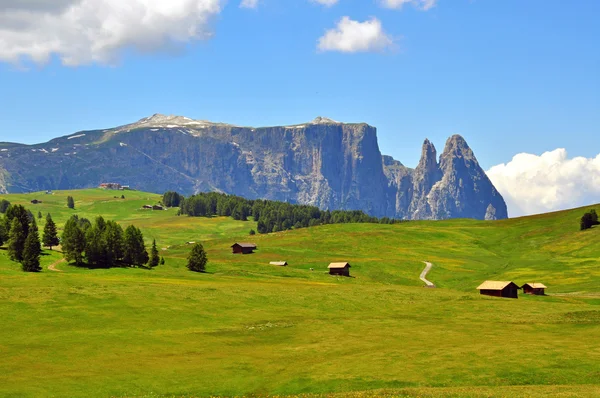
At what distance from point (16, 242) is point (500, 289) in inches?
3532

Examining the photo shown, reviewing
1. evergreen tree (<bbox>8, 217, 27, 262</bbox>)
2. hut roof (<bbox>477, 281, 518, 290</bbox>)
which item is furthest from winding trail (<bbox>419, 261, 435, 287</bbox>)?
evergreen tree (<bbox>8, 217, 27, 262</bbox>)

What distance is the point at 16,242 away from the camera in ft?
424

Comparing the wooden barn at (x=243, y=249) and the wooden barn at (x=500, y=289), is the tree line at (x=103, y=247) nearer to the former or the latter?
the wooden barn at (x=243, y=249)

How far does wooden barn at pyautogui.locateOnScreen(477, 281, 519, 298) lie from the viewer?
125 metres

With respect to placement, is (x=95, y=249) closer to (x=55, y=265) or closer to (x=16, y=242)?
(x=55, y=265)

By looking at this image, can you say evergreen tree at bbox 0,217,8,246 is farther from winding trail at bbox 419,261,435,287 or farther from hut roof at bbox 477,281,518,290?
hut roof at bbox 477,281,518,290

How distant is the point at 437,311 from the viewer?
98812 millimetres

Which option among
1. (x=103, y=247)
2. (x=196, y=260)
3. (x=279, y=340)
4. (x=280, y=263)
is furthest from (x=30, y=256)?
(x=280, y=263)

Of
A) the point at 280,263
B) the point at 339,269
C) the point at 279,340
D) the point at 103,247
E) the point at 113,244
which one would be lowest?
the point at 279,340

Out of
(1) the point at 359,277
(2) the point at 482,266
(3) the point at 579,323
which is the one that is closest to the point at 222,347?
(3) the point at 579,323

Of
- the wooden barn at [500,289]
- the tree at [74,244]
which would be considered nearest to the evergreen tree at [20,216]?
the tree at [74,244]

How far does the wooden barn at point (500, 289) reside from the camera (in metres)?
125

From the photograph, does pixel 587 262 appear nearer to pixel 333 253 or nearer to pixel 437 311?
pixel 333 253

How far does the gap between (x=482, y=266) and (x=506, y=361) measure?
123m
